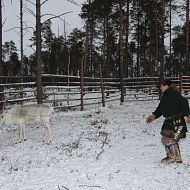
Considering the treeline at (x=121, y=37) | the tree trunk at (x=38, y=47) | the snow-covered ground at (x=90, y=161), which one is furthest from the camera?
the treeline at (x=121, y=37)

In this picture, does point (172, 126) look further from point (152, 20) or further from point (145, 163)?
point (152, 20)

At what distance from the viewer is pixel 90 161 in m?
8.79

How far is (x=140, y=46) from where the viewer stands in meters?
47.9

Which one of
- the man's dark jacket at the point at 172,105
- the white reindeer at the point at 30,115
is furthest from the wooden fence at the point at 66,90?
the man's dark jacket at the point at 172,105

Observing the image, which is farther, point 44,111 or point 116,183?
point 44,111

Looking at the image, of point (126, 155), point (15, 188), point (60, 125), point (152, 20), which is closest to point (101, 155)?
point (126, 155)

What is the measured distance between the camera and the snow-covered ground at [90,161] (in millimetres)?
7160

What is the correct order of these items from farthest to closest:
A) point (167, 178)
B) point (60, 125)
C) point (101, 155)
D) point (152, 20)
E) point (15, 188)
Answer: point (152, 20) → point (60, 125) → point (101, 155) → point (167, 178) → point (15, 188)

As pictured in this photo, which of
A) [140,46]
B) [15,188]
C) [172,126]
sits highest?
[140,46]

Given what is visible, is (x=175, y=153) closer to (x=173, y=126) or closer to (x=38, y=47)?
(x=173, y=126)

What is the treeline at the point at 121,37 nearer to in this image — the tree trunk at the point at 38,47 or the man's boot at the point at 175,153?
the tree trunk at the point at 38,47

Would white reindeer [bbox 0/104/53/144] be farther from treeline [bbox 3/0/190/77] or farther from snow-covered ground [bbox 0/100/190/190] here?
treeline [bbox 3/0/190/77]

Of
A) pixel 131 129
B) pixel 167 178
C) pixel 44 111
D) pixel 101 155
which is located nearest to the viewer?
pixel 167 178

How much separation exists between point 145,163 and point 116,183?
166cm
